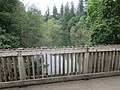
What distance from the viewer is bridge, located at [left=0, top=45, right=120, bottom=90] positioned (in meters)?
4.13

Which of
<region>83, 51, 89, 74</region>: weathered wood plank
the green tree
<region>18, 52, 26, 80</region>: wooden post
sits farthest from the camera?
the green tree

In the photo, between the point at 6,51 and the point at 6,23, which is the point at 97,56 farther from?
the point at 6,23

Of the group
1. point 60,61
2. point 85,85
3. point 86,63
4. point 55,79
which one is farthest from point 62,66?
point 85,85

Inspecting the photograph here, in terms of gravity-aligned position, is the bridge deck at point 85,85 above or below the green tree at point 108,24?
below

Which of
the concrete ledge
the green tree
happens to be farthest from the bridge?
the green tree

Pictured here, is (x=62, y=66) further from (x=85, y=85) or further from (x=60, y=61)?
(x=85, y=85)

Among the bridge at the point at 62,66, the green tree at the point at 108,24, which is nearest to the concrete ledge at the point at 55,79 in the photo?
the bridge at the point at 62,66

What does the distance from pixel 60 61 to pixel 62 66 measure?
0.19 metres

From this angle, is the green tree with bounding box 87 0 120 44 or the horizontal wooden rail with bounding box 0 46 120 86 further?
the green tree with bounding box 87 0 120 44

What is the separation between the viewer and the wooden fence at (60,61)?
4115 millimetres

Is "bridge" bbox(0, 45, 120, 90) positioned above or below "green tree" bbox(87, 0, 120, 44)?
below

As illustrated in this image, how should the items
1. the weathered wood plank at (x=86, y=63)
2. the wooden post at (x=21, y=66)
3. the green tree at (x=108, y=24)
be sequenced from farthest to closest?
the green tree at (x=108, y=24) → the weathered wood plank at (x=86, y=63) → the wooden post at (x=21, y=66)

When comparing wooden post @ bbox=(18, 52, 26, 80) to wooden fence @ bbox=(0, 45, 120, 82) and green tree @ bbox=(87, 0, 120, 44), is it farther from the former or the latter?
green tree @ bbox=(87, 0, 120, 44)

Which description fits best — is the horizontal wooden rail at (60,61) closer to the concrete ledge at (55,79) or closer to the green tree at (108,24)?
the concrete ledge at (55,79)
